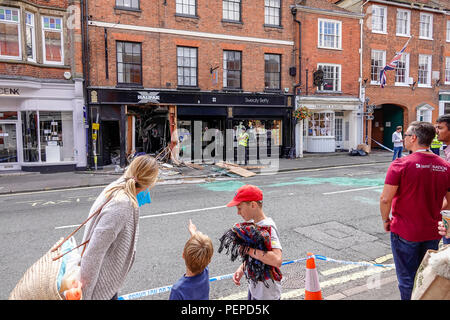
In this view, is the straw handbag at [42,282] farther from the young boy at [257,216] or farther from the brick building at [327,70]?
the brick building at [327,70]

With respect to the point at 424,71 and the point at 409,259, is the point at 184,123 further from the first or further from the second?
the point at 424,71

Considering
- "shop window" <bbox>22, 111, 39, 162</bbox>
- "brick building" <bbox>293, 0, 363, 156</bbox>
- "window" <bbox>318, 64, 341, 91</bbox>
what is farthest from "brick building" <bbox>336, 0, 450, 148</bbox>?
"shop window" <bbox>22, 111, 39, 162</bbox>

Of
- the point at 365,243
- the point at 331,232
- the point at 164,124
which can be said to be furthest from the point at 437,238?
the point at 164,124

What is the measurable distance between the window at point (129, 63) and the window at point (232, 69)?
481 cm

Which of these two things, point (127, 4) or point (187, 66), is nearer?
point (127, 4)

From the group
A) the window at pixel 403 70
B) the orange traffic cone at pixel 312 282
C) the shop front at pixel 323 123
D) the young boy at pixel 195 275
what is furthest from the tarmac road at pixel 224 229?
the window at pixel 403 70

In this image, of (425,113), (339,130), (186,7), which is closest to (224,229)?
(186,7)

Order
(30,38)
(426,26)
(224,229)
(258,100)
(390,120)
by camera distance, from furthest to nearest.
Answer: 1. (390,120)
2. (426,26)
3. (258,100)
4. (30,38)
5. (224,229)

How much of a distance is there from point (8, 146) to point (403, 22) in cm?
2590

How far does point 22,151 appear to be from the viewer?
15148 mm

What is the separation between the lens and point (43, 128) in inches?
604

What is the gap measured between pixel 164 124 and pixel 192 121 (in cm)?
173

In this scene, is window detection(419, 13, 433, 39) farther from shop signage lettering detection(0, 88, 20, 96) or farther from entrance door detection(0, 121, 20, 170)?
entrance door detection(0, 121, 20, 170)
